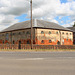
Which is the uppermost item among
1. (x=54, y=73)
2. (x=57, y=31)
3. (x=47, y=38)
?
(x=57, y=31)

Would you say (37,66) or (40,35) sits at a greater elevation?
(40,35)

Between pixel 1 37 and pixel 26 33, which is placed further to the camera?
pixel 1 37

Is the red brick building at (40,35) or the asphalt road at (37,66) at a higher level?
the red brick building at (40,35)

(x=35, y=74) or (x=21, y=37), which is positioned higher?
(x=21, y=37)

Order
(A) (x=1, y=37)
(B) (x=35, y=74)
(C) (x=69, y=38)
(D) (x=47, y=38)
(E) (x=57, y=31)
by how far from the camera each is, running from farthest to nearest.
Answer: (A) (x=1, y=37) → (C) (x=69, y=38) → (E) (x=57, y=31) → (D) (x=47, y=38) → (B) (x=35, y=74)

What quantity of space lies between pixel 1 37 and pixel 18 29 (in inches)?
434

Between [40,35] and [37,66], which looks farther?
[40,35]

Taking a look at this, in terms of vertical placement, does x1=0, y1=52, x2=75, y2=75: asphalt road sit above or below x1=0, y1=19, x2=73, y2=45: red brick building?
below

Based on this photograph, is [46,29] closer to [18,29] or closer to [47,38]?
[47,38]

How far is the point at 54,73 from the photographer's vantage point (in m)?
5.65

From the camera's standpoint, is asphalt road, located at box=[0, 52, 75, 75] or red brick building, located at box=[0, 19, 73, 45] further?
red brick building, located at box=[0, 19, 73, 45]

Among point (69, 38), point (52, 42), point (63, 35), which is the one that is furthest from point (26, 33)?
point (69, 38)

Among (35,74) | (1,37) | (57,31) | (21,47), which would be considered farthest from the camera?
(1,37)

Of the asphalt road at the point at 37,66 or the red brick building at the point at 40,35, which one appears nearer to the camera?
the asphalt road at the point at 37,66
